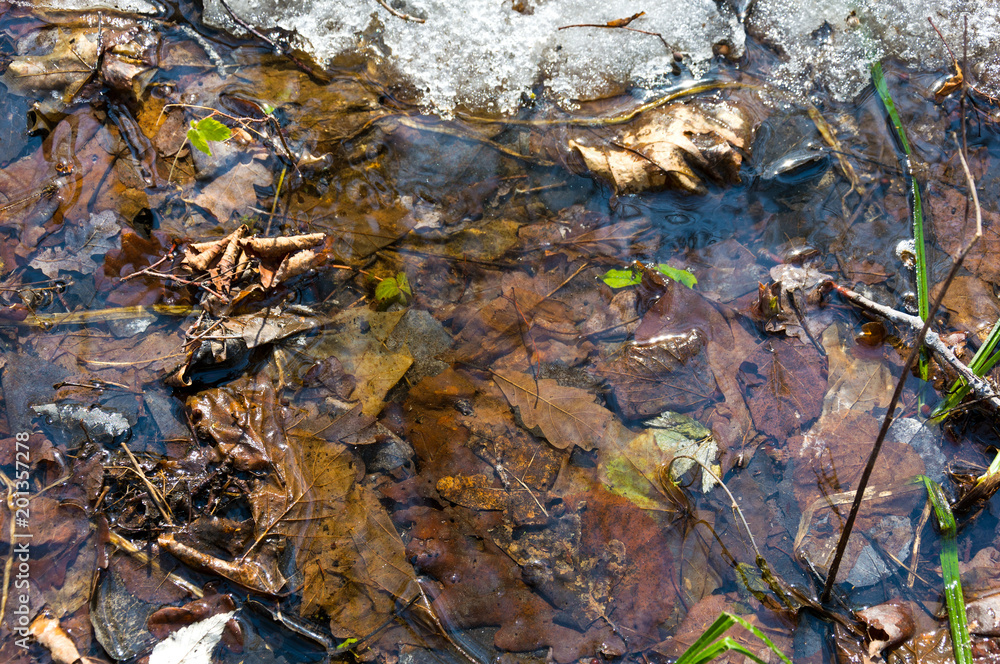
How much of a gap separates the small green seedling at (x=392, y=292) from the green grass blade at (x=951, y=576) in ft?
7.82

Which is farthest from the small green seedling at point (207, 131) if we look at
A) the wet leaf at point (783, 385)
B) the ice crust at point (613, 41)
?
the wet leaf at point (783, 385)

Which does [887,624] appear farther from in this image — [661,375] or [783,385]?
[661,375]

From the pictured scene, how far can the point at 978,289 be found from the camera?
2506 mm

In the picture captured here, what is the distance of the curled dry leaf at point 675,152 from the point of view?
2625mm

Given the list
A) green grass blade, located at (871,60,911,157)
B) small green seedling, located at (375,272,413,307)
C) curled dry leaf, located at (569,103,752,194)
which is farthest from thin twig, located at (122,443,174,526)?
green grass blade, located at (871,60,911,157)

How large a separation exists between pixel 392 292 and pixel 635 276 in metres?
1.16

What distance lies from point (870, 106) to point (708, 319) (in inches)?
59.1

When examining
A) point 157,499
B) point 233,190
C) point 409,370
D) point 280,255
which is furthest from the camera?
point 233,190

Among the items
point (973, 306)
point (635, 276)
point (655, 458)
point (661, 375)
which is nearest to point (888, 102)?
point (973, 306)

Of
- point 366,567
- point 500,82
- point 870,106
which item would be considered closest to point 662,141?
point 500,82

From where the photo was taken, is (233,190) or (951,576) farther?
(233,190)

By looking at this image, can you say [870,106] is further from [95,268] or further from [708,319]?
[95,268]

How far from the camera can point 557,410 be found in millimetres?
2371

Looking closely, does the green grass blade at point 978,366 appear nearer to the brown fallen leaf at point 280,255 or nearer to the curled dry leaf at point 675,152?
the curled dry leaf at point 675,152
